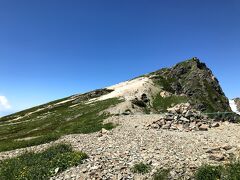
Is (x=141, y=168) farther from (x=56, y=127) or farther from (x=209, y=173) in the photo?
(x=56, y=127)

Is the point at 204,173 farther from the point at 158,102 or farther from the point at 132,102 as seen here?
the point at 158,102

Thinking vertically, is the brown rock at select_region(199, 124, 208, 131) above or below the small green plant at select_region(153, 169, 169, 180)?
above

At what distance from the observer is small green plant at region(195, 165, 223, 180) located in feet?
67.6

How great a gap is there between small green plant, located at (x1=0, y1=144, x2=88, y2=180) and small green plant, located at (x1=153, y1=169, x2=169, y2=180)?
268 inches

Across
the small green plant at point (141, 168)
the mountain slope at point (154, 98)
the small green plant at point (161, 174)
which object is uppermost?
the mountain slope at point (154, 98)

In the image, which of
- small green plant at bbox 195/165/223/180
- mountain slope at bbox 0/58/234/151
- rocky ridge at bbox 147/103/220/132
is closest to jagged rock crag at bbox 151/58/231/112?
mountain slope at bbox 0/58/234/151

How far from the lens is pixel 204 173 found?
826 inches

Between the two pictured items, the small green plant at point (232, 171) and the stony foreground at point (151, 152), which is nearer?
the small green plant at point (232, 171)

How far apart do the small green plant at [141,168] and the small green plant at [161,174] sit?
3.08 feet

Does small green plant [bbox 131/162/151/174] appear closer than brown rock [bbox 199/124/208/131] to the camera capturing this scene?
Yes

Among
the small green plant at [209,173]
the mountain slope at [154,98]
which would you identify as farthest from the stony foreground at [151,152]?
the mountain slope at [154,98]

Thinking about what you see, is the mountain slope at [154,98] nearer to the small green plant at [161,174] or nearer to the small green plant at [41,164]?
the small green plant at [41,164]

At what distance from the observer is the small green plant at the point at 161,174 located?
21.2 metres

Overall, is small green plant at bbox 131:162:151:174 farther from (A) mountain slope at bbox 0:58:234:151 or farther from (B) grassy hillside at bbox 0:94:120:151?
(A) mountain slope at bbox 0:58:234:151
